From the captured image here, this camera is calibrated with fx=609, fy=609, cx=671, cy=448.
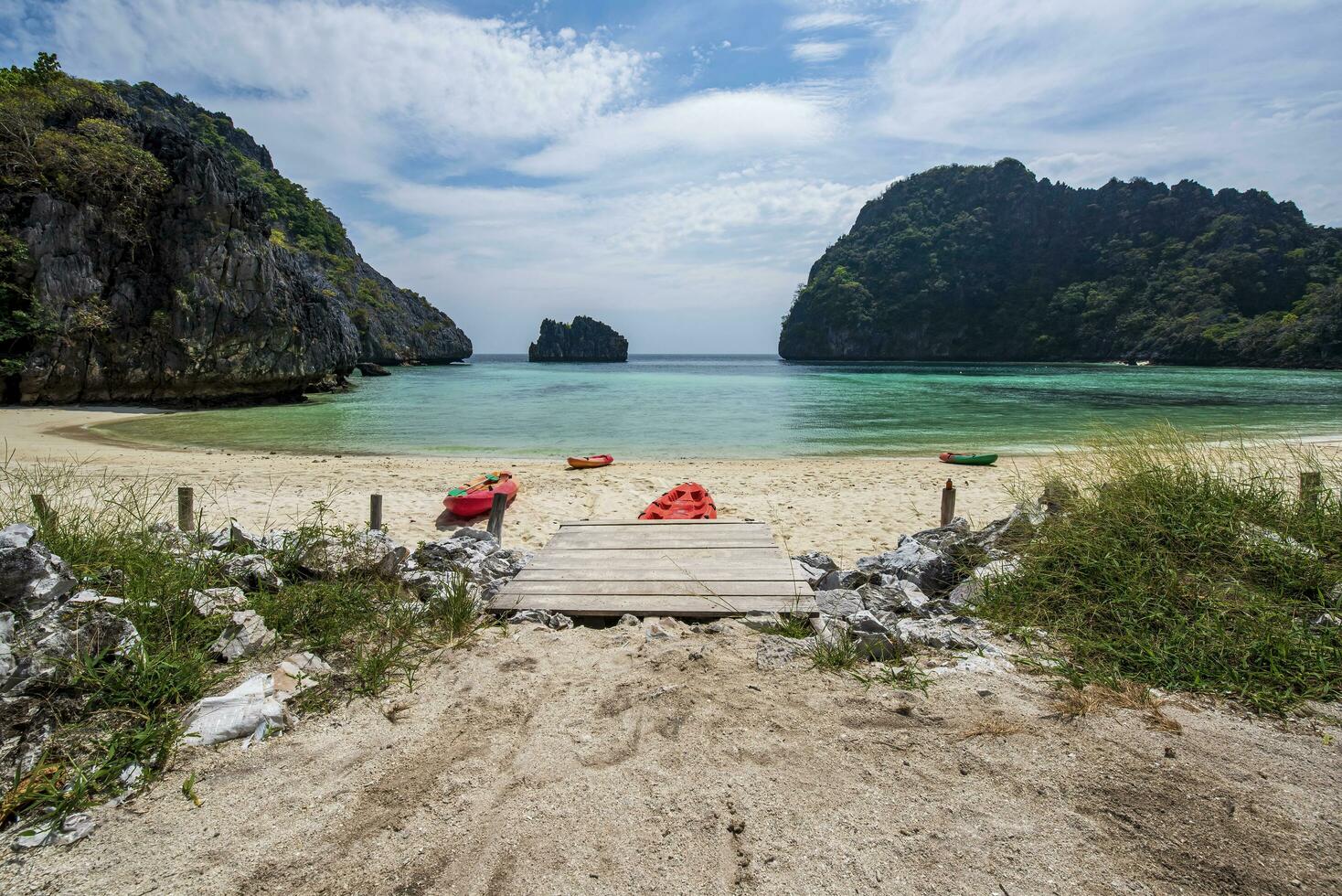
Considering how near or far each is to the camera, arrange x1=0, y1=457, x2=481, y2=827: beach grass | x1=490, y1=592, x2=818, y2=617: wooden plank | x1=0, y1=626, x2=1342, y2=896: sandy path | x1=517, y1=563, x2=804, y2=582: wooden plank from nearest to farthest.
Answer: x1=0, y1=626, x2=1342, y2=896: sandy path → x1=0, y1=457, x2=481, y2=827: beach grass → x1=490, y1=592, x2=818, y2=617: wooden plank → x1=517, y1=563, x2=804, y2=582: wooden plank

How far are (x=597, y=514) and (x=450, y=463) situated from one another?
21.9ft

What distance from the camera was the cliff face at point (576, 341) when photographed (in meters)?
132

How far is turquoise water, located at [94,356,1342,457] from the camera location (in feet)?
59.4

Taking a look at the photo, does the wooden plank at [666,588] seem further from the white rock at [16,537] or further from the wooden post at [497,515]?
the white rock at [16,537]

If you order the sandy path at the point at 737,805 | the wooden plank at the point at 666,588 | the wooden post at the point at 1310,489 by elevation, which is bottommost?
the wooden plank at the point at 666,588

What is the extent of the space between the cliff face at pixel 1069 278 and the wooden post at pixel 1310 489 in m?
88.1

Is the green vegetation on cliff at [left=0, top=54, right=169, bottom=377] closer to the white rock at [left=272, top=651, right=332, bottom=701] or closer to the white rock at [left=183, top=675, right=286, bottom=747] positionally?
the white rock at [left=272, top=651, right=332, bottom=701]

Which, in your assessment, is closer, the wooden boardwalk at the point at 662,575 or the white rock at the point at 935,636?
the white rock at the point at 935,636

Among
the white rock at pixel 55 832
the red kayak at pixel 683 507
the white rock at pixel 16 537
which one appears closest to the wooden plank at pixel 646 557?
the red kayak at pixel 683 507

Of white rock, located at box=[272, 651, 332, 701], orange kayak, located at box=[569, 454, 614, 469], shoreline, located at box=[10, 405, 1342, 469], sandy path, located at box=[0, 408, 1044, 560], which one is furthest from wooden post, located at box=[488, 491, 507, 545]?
shoreline, located at box=[10, 405, 1342, 469]

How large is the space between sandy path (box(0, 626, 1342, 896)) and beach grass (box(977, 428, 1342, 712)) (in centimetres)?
46

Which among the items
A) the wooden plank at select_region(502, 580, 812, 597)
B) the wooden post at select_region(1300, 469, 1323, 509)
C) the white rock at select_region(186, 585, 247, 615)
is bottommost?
the wooden plank at select_region(502, 580, 812, 597)

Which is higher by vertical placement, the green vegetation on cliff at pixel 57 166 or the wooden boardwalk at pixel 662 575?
the green vegetation on cliff at pixel 57 166

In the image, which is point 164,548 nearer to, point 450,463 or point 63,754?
point 63,754
